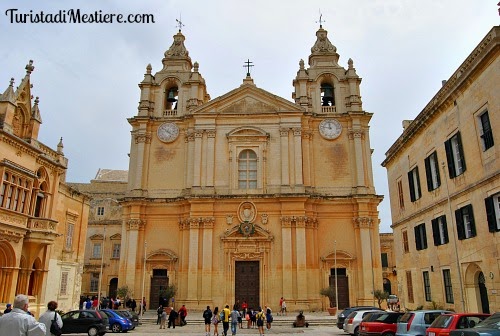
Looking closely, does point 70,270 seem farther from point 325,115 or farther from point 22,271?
point 325,115

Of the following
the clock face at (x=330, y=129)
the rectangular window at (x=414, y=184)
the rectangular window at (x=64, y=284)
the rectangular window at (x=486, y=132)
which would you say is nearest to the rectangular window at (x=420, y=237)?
the rectangular window at (x=414, y=184)

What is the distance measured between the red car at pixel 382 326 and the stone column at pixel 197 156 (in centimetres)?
1966

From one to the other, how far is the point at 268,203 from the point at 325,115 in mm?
9101

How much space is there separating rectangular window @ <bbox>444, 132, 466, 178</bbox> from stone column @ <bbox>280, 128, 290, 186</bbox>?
15163mm

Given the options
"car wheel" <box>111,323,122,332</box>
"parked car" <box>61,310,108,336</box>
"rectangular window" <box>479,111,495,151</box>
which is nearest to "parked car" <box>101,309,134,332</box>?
"car wheel" <box>111,323,122,332</box>

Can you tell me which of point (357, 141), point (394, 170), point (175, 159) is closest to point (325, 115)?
point (357, 141)

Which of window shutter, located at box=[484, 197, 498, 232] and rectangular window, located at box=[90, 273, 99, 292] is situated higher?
window shutter, located at box=[484, 197, 498, 232]

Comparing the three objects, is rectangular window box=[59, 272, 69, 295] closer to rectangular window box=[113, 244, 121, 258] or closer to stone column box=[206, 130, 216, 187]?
stone column box=[206, 130, 216, 187]

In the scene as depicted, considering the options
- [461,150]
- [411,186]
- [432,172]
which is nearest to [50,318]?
[461,150]

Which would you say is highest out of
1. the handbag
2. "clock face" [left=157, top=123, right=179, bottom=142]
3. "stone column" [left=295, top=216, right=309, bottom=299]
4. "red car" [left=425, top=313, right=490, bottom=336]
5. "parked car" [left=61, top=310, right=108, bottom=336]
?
"clock face" [left=157, top=123, right=179, bottom=142]

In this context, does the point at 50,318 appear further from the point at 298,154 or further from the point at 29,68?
the point at 298,154

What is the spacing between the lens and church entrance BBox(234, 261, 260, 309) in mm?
31095

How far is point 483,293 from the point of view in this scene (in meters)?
17.0

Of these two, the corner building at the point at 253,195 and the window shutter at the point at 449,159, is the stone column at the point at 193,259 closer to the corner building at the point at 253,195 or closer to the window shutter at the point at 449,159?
the corner building at the point at 253,195
